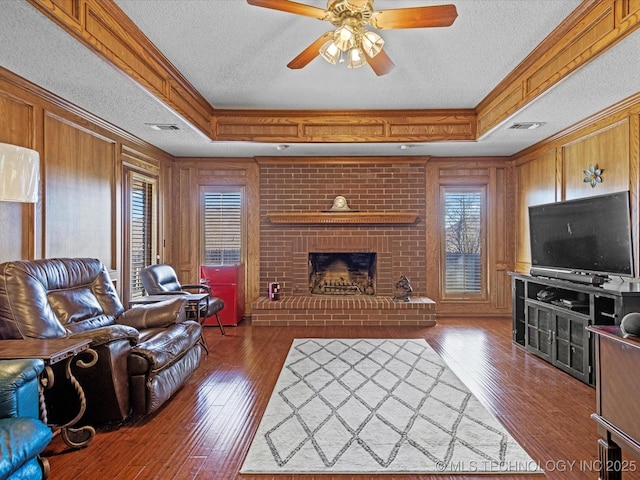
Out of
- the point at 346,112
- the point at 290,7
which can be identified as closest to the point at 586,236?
the point at 346,112

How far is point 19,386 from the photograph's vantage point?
5.77 feet

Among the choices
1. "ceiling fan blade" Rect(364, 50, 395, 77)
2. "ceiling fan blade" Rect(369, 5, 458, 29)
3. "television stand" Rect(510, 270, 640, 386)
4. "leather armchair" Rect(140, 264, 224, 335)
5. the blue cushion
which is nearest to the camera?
the blue cushion

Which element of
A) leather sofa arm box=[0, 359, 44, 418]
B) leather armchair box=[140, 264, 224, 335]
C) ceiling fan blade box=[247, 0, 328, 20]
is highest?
ceiling fan blade box=[247, 0, 328, 20]

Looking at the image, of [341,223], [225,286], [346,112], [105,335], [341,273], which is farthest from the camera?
[341,273]

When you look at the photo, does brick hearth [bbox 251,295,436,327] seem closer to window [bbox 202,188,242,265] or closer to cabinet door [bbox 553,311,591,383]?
window [bbox 202,188,242,265]

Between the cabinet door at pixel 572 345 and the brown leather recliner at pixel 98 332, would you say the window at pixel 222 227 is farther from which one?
the cabinet door at pixel 572 345

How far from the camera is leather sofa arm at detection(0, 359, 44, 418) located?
5.63ft

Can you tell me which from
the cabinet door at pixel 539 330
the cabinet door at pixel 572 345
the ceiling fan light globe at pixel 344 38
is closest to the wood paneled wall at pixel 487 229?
the cabinet door at pixel 539 330

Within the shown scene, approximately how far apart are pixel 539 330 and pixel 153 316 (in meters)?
3.76

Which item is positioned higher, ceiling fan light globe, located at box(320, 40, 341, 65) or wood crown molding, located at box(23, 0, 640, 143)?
wood crown molding, located at box(23, 0, 640, 143)

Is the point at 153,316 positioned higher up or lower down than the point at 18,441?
higher up

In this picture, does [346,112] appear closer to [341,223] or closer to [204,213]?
[341,223]

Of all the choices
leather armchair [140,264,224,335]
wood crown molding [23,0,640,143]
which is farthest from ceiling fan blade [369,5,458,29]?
leather armchair [140,264,224,335]

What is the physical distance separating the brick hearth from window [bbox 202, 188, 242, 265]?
3.32 ft
